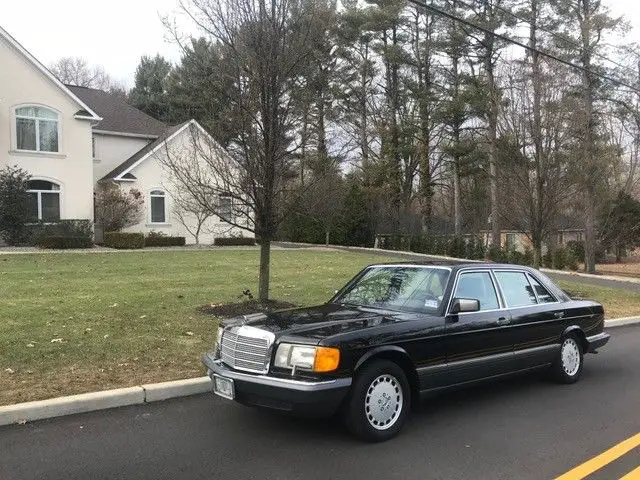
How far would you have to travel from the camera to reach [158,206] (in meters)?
29.7

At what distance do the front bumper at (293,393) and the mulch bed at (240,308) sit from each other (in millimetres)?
5053

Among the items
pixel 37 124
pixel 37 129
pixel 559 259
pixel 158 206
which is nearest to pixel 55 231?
pixel 37 129

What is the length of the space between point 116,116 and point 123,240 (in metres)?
10.7

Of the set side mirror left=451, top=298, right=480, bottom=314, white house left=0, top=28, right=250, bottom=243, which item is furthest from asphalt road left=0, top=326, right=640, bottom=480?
white house left=0, top=28, right=250, bottom=243

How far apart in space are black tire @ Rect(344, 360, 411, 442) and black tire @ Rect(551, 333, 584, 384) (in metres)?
2.65

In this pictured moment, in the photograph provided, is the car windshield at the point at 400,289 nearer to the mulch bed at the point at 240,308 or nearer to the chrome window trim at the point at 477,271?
the chrome window trim at the point at 477,271

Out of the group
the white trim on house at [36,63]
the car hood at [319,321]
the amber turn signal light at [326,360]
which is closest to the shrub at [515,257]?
the white trim on house at [36,63]

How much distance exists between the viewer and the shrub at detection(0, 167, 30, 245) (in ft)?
77.6

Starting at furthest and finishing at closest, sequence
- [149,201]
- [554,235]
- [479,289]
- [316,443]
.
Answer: [554,235], [149,201], [479,289], [316,443]

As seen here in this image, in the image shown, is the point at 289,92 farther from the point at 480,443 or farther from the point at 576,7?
the point at 576,7

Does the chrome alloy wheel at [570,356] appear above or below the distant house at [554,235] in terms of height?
below

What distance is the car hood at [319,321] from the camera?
498 cm

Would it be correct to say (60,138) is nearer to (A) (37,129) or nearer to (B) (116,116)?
(A) (37,129)

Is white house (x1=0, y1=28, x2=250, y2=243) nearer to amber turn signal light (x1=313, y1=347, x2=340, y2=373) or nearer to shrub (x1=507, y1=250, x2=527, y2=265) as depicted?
shrub (x1=507, y1=250, x2=527, y2=265)
